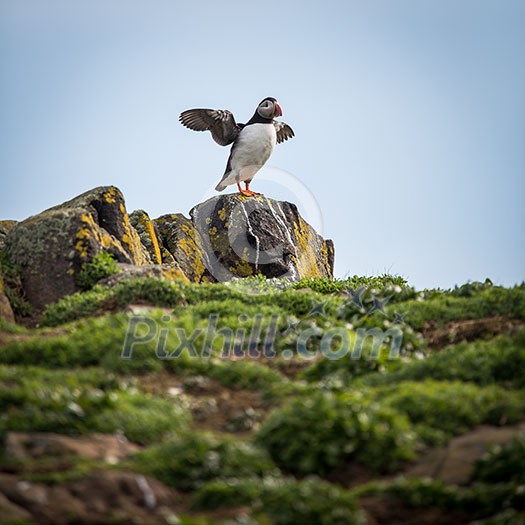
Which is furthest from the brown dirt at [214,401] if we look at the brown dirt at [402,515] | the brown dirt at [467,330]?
the brown dirt at [467,330]

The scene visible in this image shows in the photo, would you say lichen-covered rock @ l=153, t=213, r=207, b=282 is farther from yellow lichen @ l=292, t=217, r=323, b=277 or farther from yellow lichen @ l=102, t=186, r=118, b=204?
yellow lichen @ l=102, t=186, r=118, b=204

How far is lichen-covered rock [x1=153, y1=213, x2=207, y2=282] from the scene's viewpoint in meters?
20.2

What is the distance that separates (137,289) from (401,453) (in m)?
6.91

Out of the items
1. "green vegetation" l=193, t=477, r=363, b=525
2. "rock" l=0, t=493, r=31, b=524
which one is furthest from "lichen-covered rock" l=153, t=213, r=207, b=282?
"rock" l=0, t=493, r=31, b=524

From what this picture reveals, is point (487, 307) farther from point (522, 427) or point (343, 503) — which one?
point (343, 503)

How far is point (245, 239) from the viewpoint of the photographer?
20562 mm

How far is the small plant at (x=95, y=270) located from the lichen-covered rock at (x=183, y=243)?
534 cm

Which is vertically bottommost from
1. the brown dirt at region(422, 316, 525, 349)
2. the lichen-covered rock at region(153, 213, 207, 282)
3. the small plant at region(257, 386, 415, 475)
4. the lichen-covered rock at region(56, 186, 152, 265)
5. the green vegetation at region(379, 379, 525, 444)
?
the small plant at region(257, 386, 415, 475)

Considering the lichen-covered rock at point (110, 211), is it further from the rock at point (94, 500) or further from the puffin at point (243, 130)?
the rock at point (94, 500)

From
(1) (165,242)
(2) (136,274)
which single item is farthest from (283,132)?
(2) (136,274)

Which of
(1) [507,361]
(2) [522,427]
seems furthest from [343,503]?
(1) [507,361]

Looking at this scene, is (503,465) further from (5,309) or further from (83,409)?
(5,309)

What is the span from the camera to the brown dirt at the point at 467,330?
10602 mm

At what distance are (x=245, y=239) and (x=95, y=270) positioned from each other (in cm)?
685
